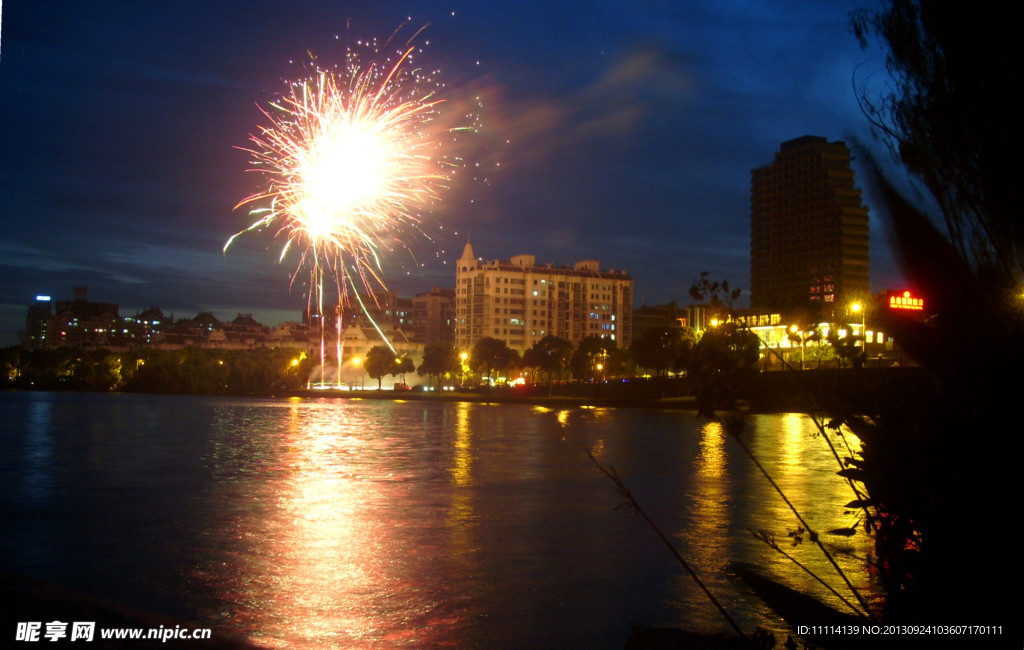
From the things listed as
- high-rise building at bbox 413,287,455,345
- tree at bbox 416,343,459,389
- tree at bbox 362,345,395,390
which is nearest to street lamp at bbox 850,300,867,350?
tree at bbox 416,343,459,389

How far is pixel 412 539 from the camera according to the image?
1075 centimetres

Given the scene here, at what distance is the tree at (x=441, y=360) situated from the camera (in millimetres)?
97688

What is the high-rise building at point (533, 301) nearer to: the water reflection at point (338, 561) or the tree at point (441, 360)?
the tree at point (441, 360)

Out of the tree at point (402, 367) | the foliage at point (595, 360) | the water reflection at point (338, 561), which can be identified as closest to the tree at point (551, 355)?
the foliage at point (595, 360)

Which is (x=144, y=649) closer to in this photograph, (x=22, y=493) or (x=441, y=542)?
(x=441, y=542)

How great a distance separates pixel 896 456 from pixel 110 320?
726 ft

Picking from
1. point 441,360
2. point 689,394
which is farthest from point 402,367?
point 689,394

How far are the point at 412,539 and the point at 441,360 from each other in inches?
3438

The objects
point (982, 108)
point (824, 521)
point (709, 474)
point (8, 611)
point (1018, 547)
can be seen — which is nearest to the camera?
point (1018, 547)

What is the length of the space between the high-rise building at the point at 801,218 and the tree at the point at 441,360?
2345 inches

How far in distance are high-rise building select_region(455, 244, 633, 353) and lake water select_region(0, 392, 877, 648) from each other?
114 m

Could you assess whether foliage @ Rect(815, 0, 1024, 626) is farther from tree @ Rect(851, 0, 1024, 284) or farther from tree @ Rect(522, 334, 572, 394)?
tree @ Rect(522, 334, 572, 394)

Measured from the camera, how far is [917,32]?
16.1 feet

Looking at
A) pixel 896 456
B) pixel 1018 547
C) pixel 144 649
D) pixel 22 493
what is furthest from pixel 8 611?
pixel 22 493
